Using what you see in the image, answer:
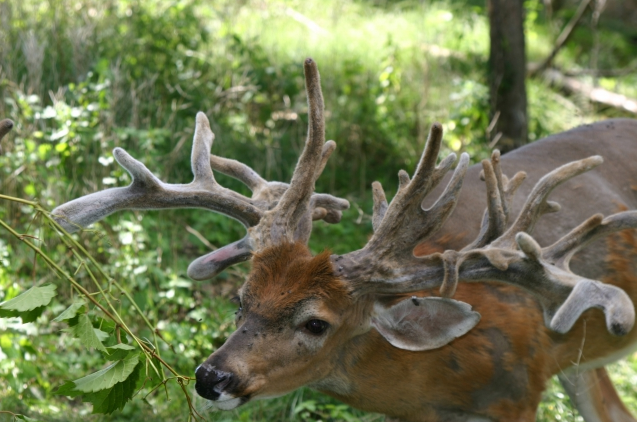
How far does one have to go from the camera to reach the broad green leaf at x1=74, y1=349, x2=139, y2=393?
3010mm

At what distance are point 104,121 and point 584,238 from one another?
445cm

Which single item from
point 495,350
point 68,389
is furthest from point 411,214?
point 68,389

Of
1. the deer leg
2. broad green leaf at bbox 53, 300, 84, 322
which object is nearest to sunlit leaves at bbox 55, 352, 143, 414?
broad green leaf at bbox 53, 300, 84, 322

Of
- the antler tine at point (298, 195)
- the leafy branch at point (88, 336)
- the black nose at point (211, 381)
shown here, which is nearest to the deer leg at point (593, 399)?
the antler tine at point (298, 195)

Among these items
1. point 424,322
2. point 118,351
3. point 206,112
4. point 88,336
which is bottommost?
point 206,112

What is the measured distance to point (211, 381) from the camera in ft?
11.0

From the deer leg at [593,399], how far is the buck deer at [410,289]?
329mm

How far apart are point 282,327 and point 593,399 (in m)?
2.41

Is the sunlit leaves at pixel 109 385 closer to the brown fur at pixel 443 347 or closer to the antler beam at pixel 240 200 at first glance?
the brown fur at pixel 443 347

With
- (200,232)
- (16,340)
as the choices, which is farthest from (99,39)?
(16,340)

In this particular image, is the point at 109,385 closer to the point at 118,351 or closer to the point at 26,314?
the point at 118,351

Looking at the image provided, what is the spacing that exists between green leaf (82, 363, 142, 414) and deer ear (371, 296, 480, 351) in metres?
1.22

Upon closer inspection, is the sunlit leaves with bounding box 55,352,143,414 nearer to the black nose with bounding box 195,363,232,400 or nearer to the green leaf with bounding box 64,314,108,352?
the green leaf with bounding box 64,314,108,352

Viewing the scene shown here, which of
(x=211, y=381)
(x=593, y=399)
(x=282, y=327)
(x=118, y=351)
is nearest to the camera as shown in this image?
(x=118, y=351)
